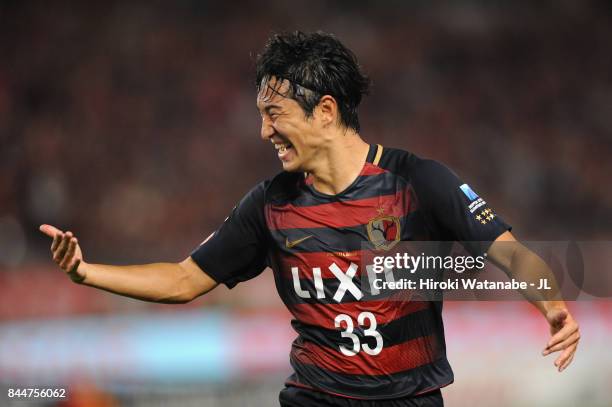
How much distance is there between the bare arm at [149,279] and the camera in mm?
3498

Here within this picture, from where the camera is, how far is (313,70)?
350 cm

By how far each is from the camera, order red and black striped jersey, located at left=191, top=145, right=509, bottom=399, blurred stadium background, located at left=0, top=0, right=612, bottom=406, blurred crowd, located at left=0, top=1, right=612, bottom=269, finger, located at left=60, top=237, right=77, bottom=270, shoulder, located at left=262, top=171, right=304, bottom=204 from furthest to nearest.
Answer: blurred crowd, located at left=0, top=1, right=612, bottom=269 < blurred stadium background, located at left=0, top=0, right=612, bottom=406 < shoulder, located at left=262, top=171, right=304, bottom=204 < red and black striped jersey, located at left=191, top=145, right=509, bottom=399 < finger, located at left=60, top=237, right=77, bottom=270

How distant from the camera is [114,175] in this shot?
10805 millimetres

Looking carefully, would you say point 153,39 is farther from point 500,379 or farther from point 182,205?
point 500,379

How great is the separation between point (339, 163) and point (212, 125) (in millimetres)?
8367

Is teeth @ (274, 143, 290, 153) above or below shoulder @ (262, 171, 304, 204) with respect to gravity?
above

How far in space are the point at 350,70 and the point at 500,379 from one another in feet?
10.0

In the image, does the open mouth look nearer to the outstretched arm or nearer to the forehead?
the forehead

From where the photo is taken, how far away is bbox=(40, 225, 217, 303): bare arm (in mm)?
3498

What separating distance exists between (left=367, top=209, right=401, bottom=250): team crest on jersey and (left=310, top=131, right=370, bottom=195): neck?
0.20m

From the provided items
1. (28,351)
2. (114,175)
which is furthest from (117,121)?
(28,351)

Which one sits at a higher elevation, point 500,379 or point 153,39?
point 153,39

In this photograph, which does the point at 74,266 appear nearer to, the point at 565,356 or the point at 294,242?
the point at 294,242

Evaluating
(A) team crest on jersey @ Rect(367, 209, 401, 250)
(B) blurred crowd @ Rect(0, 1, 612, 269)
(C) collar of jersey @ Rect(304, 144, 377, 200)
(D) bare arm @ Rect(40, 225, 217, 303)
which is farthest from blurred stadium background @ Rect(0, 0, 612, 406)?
(A) team crest on jersey @ Rect(367, 209, 401, 250)
